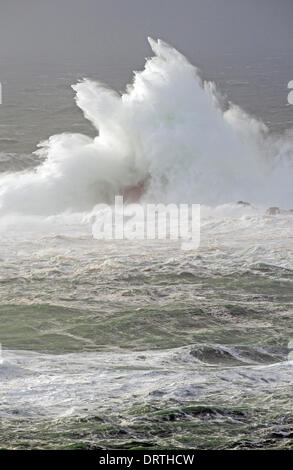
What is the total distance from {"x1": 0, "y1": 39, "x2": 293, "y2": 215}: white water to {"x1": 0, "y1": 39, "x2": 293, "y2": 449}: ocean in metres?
0.09

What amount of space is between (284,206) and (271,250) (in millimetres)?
9496

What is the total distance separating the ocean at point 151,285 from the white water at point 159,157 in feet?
0.29

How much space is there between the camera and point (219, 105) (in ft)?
149

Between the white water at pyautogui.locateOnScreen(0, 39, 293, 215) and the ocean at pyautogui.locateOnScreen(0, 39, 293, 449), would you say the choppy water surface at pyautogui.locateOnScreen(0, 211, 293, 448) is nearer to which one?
the ocean at pyautogui.locateOnScreen(0, 39, 293, 449)

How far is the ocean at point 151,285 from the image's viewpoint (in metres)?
16.1

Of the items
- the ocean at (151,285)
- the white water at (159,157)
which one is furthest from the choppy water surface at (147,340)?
the white water at (159,157)

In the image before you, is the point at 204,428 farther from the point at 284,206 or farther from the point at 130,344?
the point at 284,206

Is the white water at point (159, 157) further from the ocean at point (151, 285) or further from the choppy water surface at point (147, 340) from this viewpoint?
the choppy water surface at point (147, 340)

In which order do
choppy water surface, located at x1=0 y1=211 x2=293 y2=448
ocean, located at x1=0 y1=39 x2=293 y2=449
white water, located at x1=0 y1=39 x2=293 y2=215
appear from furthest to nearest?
white water, located at x1=0 y1=39 x2=293 y2=215
ocean, located at x1=0 y1=39 x2=293 y2=449
choppy water surface, located at x1=0 y1=211 x2=293 y2=448

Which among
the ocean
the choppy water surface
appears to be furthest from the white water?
the choppy water surface

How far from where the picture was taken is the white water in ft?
128

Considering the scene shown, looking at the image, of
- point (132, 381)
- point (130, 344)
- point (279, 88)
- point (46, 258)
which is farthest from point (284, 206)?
point (279, 88)

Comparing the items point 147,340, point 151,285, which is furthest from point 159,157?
point 147,340

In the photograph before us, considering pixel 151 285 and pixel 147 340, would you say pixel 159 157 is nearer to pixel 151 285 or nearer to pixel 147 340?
pixel 151 285
